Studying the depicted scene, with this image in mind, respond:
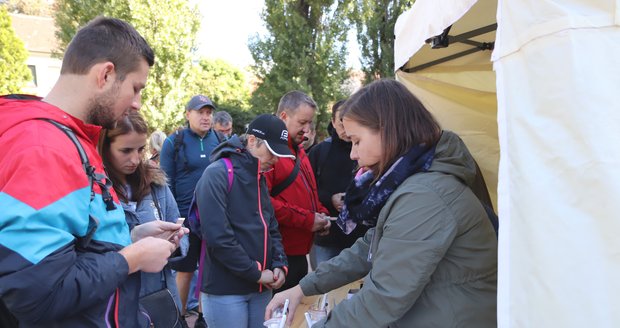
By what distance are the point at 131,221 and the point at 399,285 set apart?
139cm

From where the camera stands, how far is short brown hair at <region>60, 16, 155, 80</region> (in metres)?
1.36

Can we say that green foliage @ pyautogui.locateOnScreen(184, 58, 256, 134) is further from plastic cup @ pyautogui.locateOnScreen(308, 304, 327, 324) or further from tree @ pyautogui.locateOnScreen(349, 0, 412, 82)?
plastic cup @ pyautogui.locateOnScreen(308, 304, 327, 324)

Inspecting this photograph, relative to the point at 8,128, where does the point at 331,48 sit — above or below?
above

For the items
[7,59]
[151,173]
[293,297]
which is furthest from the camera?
[7,59]

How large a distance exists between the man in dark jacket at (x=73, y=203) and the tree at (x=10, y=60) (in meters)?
16.3

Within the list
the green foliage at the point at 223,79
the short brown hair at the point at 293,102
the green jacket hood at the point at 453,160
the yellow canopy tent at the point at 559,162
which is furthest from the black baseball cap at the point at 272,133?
the green foliage at the point at 223,79

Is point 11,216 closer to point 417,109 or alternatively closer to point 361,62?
point 417,109

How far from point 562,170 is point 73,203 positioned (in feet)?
4.03

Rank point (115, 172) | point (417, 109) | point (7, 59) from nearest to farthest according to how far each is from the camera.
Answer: point (417, 109)
point (115, 172)
point (7, 59)

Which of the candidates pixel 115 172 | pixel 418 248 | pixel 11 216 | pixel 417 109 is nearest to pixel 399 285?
pixel 418 248

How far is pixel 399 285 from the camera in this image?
1265 mm

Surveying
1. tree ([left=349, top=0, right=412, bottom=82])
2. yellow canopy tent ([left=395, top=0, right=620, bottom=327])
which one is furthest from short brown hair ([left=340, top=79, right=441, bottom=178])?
tree ([left=349, top=0, right=412, bottom=82])

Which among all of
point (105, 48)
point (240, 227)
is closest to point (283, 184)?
point (240, 227)

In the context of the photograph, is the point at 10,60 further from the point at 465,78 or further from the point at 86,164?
the point at 86,164
